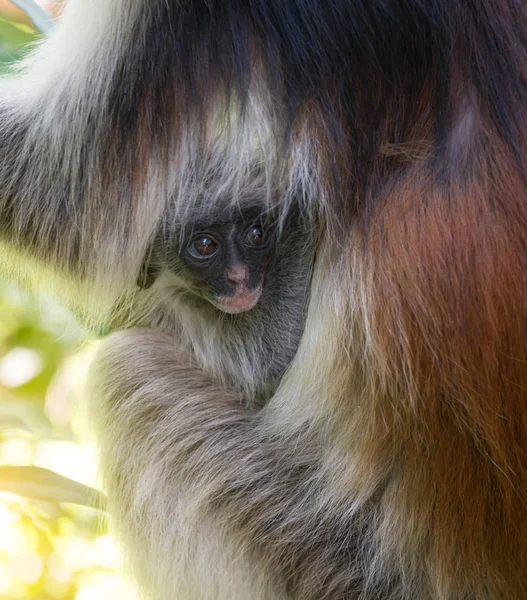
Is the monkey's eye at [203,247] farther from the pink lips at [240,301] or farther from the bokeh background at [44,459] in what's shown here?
the bokeh background at [44,459]

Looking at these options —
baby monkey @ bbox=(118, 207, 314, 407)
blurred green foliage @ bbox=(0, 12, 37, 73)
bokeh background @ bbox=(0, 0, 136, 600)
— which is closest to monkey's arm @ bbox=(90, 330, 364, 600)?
baby monkey @ bbox=(118, 207, 314, 407)

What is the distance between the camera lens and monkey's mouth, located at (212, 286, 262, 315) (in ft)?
6.70

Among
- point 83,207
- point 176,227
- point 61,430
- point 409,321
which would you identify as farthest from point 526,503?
point 61,430

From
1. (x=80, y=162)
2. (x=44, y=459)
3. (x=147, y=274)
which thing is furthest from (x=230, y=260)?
(x=44, y=459)

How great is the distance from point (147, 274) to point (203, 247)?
0.23 meters

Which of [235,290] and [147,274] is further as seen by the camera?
[147,274]

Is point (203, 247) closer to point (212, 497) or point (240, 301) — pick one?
point (240, 301)

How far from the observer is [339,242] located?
1.73 m

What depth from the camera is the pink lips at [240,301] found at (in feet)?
6.71

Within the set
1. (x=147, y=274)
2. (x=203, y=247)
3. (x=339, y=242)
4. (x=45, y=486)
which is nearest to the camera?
(x=339, y=242)

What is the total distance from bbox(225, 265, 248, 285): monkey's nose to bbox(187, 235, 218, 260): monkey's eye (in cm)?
6

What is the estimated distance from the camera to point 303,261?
2.04 meters

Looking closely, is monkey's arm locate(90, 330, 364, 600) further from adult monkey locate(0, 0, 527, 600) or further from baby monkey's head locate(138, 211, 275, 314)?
baby monkey's head locate(138, 211, 275, 314)

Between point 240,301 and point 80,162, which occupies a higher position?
point 80,162
